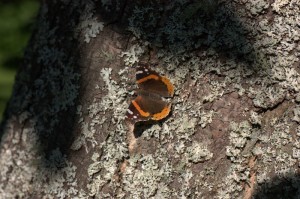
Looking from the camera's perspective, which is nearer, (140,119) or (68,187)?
(140,119)

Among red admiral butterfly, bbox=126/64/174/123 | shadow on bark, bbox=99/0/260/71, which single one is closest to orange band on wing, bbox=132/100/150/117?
red admiral butterfly, bbox=126/64/174/123

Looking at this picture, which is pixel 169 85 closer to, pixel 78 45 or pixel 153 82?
pixel 153 82

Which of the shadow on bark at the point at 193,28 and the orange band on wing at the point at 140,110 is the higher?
the shadow on bark at the point at 193,28

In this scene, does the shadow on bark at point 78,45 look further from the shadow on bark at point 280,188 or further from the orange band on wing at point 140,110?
A: the shadow on bark at point 280,188

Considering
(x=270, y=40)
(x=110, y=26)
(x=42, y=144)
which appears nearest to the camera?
(x=270, y=40)

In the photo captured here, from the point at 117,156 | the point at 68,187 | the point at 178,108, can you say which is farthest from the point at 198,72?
the point at 68,187

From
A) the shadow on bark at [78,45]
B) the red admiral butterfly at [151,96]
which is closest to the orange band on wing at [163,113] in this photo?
the red admiral butterfly at [151,96]

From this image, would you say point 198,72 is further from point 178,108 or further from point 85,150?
point 85,150
